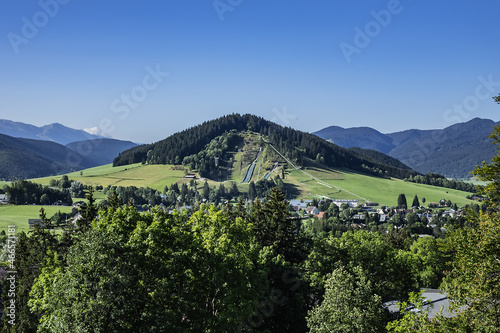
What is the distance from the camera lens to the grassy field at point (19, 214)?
113 meters

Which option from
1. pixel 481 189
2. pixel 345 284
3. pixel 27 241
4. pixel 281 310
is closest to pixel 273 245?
pixel 281 310

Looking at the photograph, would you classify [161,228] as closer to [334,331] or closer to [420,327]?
[334,331]

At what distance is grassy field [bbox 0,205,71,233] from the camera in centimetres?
11256

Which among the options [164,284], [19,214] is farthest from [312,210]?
[164,284]

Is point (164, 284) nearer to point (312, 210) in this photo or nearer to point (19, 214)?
point (19, 214)

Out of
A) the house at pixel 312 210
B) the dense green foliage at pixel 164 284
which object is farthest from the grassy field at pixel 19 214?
the house at pixel 312 210

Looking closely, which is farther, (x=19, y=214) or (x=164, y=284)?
(x=19, y=214)

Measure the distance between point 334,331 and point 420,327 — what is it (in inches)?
281

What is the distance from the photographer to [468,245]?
18125mm

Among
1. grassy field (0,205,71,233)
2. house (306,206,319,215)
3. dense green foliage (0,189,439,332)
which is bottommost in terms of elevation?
house (306,206,319,215)

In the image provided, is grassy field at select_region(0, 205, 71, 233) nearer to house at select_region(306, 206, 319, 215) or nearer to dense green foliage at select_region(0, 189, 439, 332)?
dense green foliage at select_region(0, 189, 439, 332)

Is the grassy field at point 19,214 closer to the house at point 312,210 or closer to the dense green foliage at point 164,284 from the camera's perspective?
the dense green foliage at point 164,284

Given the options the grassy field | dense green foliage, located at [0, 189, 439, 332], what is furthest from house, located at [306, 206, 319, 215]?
dense green foliage, located at [0, 189, 439, 332]

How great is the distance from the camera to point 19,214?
126562mm
